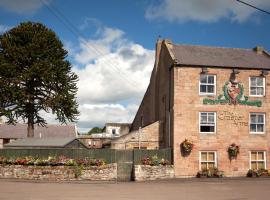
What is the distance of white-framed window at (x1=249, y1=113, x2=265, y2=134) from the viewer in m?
32.7

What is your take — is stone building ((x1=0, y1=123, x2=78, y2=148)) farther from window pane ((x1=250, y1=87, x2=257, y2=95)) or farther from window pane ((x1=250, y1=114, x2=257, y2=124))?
window pane ((x1=250, y1=87, x2=257, y2=95))

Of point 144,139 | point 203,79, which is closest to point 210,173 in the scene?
point 144,139

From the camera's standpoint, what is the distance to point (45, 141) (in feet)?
125

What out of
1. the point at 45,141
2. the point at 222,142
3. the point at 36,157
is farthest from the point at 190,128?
the point at 45,141

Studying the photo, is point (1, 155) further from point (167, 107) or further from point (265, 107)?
point (265, 107)

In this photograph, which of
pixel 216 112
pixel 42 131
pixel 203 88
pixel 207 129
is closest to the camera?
pixel 207 129

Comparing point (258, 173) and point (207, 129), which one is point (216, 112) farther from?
point (258, 173)

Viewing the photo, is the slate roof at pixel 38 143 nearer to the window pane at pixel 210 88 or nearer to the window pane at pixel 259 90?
the window pane at pixel 210 88

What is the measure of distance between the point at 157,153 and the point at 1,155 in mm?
12192

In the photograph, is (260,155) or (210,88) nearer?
(210,88)

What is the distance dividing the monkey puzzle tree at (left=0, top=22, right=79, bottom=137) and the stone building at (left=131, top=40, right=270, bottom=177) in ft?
38.1

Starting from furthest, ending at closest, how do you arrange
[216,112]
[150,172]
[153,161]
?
[216,112], [153,161], [150,172]

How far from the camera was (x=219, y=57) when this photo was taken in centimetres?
3431

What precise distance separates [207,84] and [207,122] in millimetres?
3078
